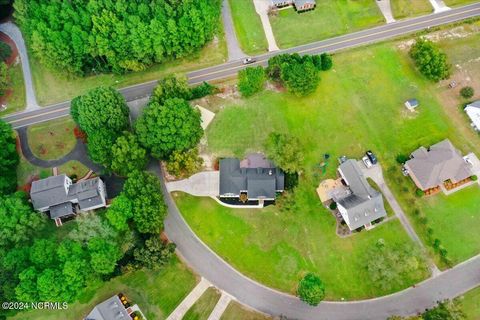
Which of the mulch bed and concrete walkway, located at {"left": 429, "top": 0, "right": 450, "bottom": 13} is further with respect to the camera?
concrete walkway, located at {"left": 429, "top": 0, "right": 450, "bottom": 13}

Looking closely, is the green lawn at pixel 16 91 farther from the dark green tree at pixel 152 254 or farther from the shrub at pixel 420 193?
the shrub at pixel 420 193

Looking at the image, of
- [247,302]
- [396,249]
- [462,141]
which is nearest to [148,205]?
[247,302]

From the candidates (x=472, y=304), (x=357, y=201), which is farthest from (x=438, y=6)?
(x=472, y=304)

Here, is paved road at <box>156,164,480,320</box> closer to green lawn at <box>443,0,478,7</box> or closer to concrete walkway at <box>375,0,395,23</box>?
concrete walkway at <box>375,0,395,23</box>

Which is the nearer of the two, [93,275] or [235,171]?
[93,275]

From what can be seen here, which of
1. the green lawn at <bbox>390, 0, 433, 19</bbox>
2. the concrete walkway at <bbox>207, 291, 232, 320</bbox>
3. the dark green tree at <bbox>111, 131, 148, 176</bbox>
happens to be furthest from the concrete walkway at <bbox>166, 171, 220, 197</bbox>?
the green lawn at <bbox>390, 0, 433, 19</bbox>

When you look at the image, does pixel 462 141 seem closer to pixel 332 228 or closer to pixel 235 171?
pixel 332 228
